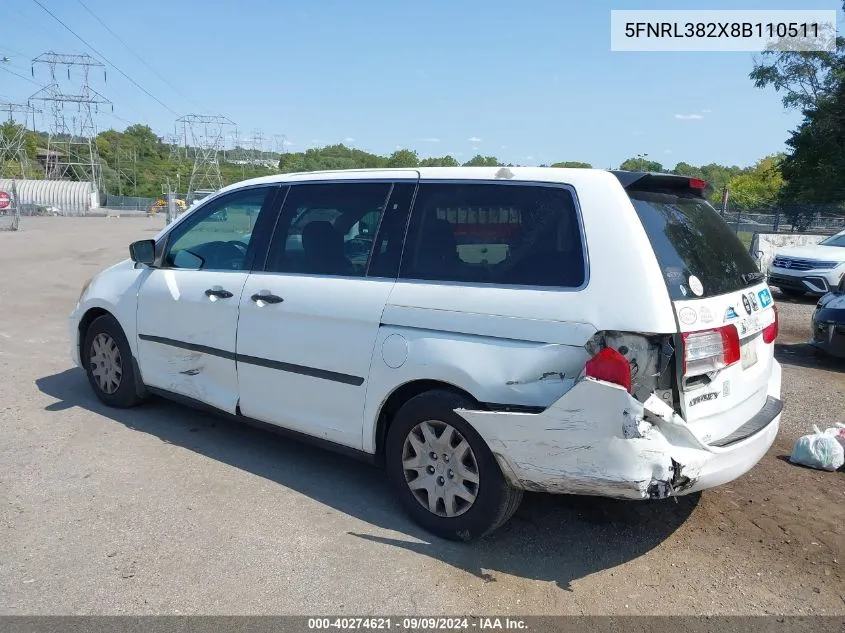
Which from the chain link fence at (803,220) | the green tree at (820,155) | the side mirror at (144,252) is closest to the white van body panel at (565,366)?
the side mirror at (144,252)

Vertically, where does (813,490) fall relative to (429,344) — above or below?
below

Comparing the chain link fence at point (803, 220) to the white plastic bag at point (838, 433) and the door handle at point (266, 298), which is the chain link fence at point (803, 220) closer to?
the white plastic bag at point (838, 433)

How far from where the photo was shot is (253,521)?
153 inches

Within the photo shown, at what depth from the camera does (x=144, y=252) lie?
532 centimetres

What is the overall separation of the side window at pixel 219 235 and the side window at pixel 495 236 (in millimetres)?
1447

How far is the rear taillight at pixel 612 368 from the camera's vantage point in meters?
3.05

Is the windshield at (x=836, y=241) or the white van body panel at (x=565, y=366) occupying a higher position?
the windshield at (x=836, y=241)

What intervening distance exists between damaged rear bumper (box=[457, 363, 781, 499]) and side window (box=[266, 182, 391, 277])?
1.34 m

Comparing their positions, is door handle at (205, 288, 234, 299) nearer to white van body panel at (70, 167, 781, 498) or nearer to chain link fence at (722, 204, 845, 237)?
white van body panel at (70, 167, 781, 498)

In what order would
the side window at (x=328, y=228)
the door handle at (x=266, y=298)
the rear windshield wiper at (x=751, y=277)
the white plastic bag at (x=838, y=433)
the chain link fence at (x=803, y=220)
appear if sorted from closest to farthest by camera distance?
the rear windshield wiper at (x=751, y=277) → the side window at (x=328, y=228) → the door handle at (x=266, y=298) → the white plastic bag at (x=838, y=433) → the chain link fence at (x=803, y=220)

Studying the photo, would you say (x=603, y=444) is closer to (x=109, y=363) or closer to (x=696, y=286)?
(x=696, y=286)

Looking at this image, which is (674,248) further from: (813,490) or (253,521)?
(253,521)

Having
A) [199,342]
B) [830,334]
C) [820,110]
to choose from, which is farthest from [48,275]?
[820,110]

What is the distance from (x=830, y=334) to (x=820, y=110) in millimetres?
30563
